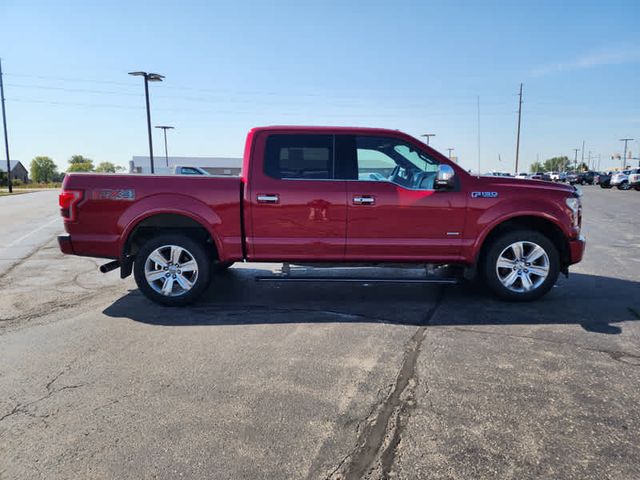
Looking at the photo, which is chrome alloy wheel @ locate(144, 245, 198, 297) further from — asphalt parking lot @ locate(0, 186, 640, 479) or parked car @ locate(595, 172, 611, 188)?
parked car @ locate(595, 172, 611, 188)

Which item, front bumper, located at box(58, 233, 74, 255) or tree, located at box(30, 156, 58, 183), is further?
tree, located at box(30, 156, 58, 183)

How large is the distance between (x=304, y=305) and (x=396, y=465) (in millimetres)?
3056

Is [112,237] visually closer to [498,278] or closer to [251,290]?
[251,290]

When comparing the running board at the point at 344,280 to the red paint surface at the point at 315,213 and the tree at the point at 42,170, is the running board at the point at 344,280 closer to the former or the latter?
the red paint surface at the point at 315,213

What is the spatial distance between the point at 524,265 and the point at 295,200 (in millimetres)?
2807

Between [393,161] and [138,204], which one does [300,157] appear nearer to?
[393,161]

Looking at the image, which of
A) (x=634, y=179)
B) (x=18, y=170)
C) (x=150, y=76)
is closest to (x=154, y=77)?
(x=150, y=76)

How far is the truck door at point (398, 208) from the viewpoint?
5.15m

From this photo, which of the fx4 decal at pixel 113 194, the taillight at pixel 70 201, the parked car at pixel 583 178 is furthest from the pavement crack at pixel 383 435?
the parked car at pixel 583 178

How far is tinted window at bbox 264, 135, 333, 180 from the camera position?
5242 millimetres

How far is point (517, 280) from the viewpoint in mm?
5418

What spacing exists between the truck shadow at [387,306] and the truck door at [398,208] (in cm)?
64

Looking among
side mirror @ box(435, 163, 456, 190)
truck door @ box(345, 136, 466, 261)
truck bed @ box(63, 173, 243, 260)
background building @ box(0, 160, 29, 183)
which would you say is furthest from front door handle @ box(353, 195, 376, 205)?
background building @ box(0, 160, 29, 183)

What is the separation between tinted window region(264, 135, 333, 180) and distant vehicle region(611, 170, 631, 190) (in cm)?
4405
